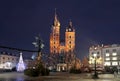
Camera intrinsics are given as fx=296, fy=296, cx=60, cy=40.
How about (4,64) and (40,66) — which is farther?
(4,64)

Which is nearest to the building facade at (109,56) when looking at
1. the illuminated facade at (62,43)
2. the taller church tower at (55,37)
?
the illuminated facade at (62,43)

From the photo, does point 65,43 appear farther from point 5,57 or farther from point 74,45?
point 5,57

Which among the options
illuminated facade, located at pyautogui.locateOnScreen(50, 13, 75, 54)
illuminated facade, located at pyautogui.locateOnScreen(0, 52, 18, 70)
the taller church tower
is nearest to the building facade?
illuminated facade, located at pyautogui.locateOnScreen(50, 13, 75, 54)

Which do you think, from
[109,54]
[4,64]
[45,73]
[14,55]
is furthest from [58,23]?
[45,73]

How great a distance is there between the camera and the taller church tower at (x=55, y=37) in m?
182

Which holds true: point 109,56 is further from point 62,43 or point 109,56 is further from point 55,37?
point 55,37

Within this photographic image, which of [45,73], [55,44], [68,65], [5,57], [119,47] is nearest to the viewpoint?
[45,73]

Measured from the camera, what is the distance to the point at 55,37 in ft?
614

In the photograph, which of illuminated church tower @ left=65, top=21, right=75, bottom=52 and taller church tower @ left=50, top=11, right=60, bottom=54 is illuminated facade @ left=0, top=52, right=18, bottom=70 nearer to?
taller church tower @ left=50, top=11, right=60, bottom=54

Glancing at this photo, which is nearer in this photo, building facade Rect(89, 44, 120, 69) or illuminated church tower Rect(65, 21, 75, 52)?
building facade Rect(89, 44, 120, 69)

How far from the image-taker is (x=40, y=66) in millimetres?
55312

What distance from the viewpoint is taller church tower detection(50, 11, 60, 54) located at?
598 ft

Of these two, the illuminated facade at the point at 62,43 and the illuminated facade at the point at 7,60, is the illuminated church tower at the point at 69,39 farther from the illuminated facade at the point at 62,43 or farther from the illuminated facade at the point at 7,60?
the illuminated facade at the point at 7,60

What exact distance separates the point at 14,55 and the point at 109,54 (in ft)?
240
